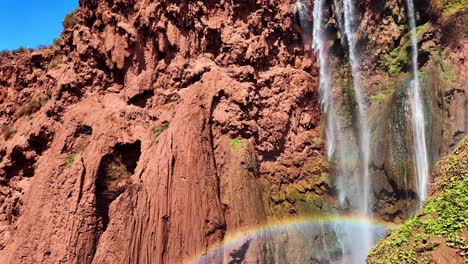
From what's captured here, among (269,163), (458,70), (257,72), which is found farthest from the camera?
(257,72)

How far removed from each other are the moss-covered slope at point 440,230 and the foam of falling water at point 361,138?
782 cm

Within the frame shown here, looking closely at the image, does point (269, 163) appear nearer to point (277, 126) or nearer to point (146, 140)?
point (277, 126)

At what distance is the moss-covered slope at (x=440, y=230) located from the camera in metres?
6.48

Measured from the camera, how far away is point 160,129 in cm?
1556

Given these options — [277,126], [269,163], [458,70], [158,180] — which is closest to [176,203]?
[158,180]

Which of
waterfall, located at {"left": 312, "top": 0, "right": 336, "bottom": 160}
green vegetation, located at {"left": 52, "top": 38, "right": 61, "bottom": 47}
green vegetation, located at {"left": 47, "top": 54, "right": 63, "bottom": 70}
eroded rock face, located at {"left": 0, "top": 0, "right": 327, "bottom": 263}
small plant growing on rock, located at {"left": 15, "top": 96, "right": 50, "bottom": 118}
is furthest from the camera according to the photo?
green vegetation, located at {"left": 52, "top": 38, "right": 61, "bottom": 47}

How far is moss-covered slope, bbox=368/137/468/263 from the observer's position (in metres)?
6.48

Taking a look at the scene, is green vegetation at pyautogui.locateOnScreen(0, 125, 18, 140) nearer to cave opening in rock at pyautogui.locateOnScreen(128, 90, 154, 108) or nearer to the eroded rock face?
the eroded rock face

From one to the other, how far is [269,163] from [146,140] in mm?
4706

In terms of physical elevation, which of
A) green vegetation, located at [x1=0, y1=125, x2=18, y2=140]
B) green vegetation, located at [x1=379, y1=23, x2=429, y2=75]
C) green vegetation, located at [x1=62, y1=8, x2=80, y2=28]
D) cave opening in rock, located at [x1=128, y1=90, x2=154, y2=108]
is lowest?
green vegetation, located at [x1=0, y1=125, x2=18, y2=140]

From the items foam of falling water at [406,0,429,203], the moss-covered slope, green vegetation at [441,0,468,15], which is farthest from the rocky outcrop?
the moss-covered slope

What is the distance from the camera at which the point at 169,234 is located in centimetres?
1395

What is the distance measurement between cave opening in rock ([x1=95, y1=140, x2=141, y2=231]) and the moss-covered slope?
9.46 metres

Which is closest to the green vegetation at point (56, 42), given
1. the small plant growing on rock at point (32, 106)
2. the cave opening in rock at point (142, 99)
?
the small plant growing on rock at point (32, 106)
